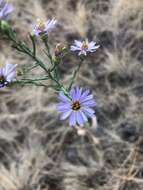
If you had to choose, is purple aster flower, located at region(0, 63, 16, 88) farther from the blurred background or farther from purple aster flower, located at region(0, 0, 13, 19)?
the blurred background

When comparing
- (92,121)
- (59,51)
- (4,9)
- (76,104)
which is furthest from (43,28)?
(92,121)

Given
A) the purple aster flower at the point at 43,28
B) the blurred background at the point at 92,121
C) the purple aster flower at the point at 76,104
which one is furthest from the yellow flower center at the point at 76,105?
the blurred background at the point at 92,121

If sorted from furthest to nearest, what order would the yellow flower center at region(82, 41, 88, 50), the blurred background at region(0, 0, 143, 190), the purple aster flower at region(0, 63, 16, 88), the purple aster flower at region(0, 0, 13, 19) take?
the blurred background at region(0, 0, 143, 190), the yellow flower center at region(82, 41, 88, 50), the purple aster flower at region(0, 63, 16, 88), the purple aster flower at region(0, 0, 13, 19)

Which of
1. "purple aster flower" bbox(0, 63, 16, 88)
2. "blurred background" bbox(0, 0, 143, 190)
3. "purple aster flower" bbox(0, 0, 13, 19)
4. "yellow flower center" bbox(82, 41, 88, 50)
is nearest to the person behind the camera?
"purple aster flower" bbox(0, 0, 13, 19)

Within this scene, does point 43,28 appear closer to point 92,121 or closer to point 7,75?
point 7,75

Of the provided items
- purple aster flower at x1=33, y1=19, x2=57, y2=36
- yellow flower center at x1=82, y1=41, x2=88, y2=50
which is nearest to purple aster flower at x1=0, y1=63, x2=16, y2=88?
purple aster flower at x1=33, y1=19, x2=57, y2=36

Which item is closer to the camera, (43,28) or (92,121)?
(43,28)

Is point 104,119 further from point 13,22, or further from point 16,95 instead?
point 13,22

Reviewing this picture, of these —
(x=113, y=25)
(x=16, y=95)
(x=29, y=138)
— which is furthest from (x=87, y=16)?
(x=29, y=138)

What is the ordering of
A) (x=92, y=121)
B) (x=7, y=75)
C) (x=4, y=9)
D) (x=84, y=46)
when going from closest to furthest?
(x=4, y=9)
(x=7, y=75)
(x=84, y=46)
(x=92, y=121)
